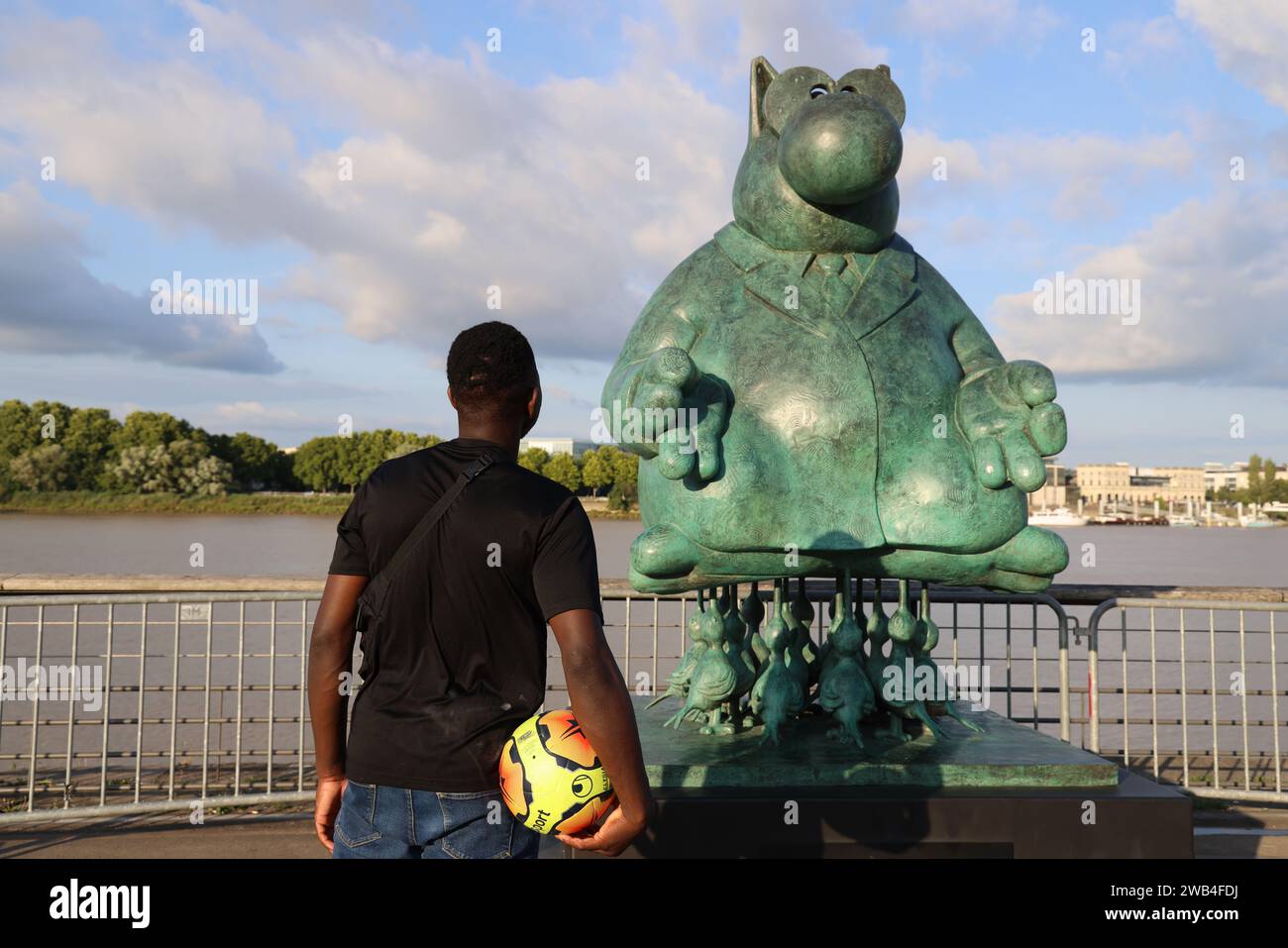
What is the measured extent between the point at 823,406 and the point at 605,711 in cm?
170

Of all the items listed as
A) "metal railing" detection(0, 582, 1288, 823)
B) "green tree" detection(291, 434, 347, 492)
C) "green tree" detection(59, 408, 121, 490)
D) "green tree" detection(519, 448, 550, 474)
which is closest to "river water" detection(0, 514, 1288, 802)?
"metal railing" detection(0, 582, 1288, 823)

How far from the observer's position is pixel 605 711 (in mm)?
1756

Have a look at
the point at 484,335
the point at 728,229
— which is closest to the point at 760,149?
the point at 728,229

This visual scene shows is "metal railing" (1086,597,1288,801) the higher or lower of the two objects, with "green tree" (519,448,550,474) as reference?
lower

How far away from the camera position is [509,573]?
1.81m

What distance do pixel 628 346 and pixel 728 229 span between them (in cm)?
59

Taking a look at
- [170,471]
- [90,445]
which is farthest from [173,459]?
[90,445]

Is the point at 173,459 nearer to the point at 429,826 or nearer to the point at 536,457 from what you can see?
the point at 536,457

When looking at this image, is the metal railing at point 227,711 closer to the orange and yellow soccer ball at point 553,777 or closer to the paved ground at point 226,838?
the paved ground at point 226,838

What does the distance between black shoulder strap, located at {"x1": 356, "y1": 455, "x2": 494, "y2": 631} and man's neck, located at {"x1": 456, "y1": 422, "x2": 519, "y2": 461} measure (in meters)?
0.09

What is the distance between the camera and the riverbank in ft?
102
